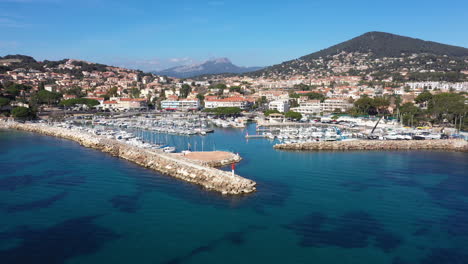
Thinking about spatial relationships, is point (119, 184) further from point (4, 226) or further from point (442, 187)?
point (442, 187)

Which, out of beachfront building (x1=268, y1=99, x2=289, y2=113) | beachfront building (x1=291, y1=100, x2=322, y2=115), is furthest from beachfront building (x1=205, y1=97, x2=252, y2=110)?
beachfront building (x1=291, y1=100, x2=322, y2=115)

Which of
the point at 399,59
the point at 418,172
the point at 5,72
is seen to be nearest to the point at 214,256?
the point at 418,172

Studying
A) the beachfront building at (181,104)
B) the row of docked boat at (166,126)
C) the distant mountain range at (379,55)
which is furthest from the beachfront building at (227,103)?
the distant mountain range at (379,55)

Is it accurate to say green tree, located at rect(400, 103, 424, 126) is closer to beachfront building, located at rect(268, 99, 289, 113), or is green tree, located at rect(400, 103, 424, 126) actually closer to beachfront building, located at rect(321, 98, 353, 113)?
beachfront building, located at rect(321, 98, 353, 113)

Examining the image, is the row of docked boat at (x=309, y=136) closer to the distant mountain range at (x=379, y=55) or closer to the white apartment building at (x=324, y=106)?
the white apartment building at (x=324, y=106)

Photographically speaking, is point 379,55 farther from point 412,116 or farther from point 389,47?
point 412,116

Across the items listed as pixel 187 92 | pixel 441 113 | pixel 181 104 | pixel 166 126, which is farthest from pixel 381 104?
pixel 187 92
